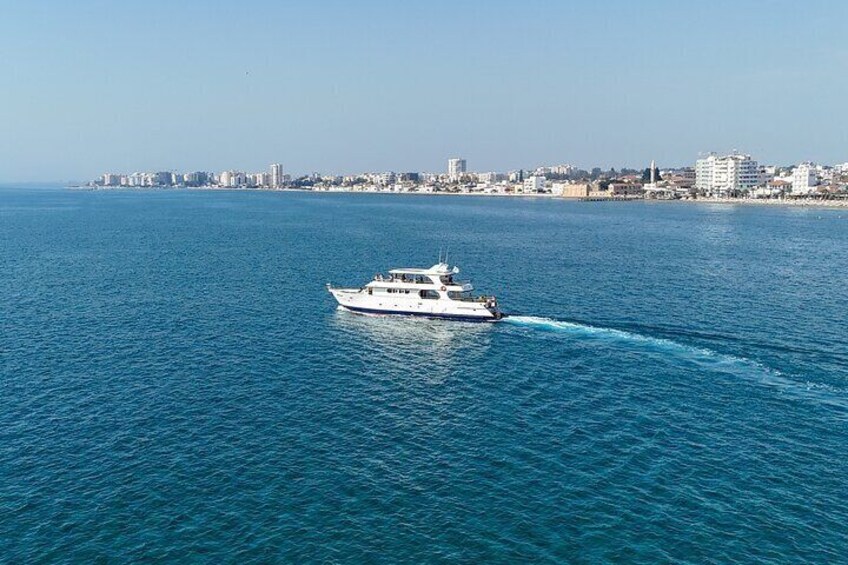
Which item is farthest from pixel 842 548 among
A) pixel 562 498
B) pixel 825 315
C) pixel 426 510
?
pixel 825 315

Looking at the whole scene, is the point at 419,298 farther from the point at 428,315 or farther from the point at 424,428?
the point at 424,428

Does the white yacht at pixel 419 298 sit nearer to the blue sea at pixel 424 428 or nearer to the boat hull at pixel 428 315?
the boat hull at pixel 428 315

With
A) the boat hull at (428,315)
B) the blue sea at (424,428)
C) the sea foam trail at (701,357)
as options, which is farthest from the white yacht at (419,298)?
the sea foam trail at (701,357)

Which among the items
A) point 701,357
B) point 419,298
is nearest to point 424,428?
point 701,357

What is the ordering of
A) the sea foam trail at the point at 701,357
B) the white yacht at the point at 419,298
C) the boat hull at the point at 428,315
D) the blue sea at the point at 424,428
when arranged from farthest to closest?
the white yacht at the point at 419,298 → the boat hull at the point at 428,315 → the sea foam trail at the point at 701,357 → the blue sea at the point at 424,428

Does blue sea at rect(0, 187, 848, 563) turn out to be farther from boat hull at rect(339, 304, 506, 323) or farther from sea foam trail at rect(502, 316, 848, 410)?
boat hull at rect(339, 304, 506, 323)
